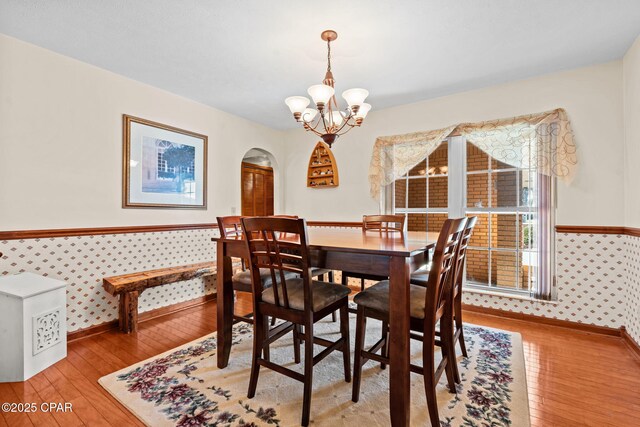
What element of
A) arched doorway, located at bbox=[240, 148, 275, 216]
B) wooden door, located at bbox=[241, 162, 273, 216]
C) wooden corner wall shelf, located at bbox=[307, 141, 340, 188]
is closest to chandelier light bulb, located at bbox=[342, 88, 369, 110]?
wooden corner wall shelf, located at bbox=[307, 141, 340, 188]

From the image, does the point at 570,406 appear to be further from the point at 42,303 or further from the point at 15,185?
the point at 15,185

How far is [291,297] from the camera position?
1682 mm

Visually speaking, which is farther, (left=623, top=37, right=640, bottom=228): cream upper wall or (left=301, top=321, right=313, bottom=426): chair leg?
(left=623, top=37, right=640, bottom=228): cream upper wall

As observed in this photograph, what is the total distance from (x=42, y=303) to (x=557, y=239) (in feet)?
13.9

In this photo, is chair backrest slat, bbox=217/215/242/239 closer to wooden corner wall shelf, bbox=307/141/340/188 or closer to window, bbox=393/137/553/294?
wooden corner wall shelf, bbox=307/141/340/188

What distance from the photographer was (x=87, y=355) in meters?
2.27

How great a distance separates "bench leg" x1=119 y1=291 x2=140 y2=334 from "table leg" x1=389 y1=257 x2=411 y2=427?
2.40 metres

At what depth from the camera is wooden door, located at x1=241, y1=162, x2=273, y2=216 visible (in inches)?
211

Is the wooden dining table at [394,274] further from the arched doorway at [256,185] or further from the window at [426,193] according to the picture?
the arched doorway at [256,185]

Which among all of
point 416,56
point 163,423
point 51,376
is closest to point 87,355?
point 51,376

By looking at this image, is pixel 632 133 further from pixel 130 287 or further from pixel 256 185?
pixel 256 185

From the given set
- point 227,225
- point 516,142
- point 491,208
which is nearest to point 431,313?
point 227,225

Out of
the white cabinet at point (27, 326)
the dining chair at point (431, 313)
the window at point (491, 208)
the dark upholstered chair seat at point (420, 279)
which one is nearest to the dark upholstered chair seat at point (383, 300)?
the dining chair at point (431, 313)

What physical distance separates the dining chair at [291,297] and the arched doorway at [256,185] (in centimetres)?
362
